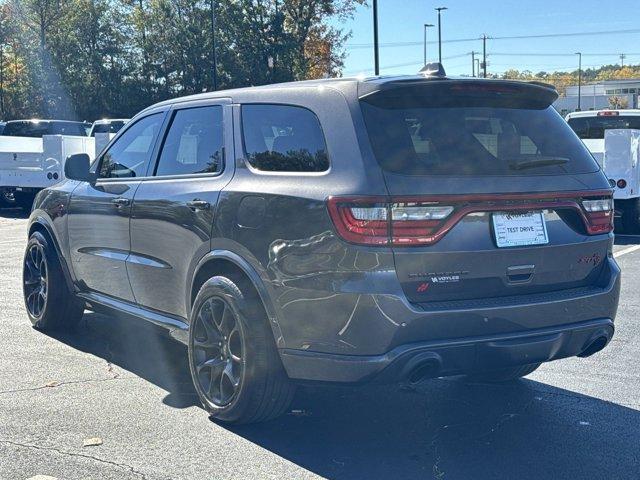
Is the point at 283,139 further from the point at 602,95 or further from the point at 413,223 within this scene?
the point at 602,95

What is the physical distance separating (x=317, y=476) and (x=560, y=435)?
A: 1.39 meters

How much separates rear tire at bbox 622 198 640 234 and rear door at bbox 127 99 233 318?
10.0m

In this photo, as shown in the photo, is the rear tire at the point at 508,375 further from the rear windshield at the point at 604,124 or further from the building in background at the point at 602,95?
the building in background at the point at 602,95

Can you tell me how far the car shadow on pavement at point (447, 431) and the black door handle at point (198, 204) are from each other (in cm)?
101

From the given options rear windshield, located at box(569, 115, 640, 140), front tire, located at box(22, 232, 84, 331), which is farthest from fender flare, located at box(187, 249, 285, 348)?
rear windshield, located at box(569, 115, 640, 140)

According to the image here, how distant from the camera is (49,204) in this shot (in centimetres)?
673

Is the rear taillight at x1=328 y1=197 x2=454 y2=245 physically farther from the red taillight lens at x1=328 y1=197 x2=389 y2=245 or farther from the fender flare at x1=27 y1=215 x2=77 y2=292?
the fender flare at x1=27 y1=215 x2=77 y2=292

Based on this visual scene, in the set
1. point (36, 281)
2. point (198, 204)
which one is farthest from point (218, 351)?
point (36, 281)

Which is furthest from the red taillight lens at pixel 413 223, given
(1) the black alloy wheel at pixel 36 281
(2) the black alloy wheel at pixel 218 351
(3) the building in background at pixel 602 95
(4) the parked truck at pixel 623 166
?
(3) the building in background at pixel 602 95

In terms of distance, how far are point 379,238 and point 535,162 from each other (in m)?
1.05

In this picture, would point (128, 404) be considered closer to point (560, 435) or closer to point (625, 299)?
point (560, 435)

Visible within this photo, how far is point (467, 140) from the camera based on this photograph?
4180 millimetres

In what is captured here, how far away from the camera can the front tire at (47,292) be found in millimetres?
6652

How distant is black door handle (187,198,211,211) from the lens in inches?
187
